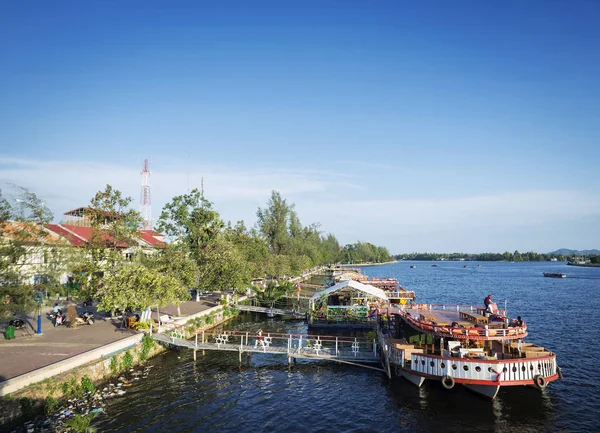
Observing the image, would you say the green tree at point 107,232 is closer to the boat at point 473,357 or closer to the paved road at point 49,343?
the paved road at point 49,343

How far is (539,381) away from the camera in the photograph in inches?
811

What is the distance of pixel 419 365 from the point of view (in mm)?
22734

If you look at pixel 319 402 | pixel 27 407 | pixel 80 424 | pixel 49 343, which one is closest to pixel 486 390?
pixel 319 402

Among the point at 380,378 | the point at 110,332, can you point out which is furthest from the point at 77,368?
the point at 380,378

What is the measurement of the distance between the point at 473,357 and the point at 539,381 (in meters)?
3.24

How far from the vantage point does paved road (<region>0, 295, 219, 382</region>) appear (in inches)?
853

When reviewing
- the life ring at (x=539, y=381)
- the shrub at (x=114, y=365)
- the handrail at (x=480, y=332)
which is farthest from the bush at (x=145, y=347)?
the life ring at (x=539, y=381)

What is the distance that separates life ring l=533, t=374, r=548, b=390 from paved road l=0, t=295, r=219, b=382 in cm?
2571

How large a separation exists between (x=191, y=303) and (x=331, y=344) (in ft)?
71.5

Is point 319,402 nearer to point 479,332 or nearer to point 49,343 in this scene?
point 479,332

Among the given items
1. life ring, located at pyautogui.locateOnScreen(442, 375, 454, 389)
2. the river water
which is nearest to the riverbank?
the river water

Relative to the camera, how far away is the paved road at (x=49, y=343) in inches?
853

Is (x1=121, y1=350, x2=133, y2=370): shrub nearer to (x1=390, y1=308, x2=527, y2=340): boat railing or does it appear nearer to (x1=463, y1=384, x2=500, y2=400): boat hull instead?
(x1=390, y1=308, x2=527, y2=340): boat railing

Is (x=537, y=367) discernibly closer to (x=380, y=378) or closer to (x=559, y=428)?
(x=559, y=428)
